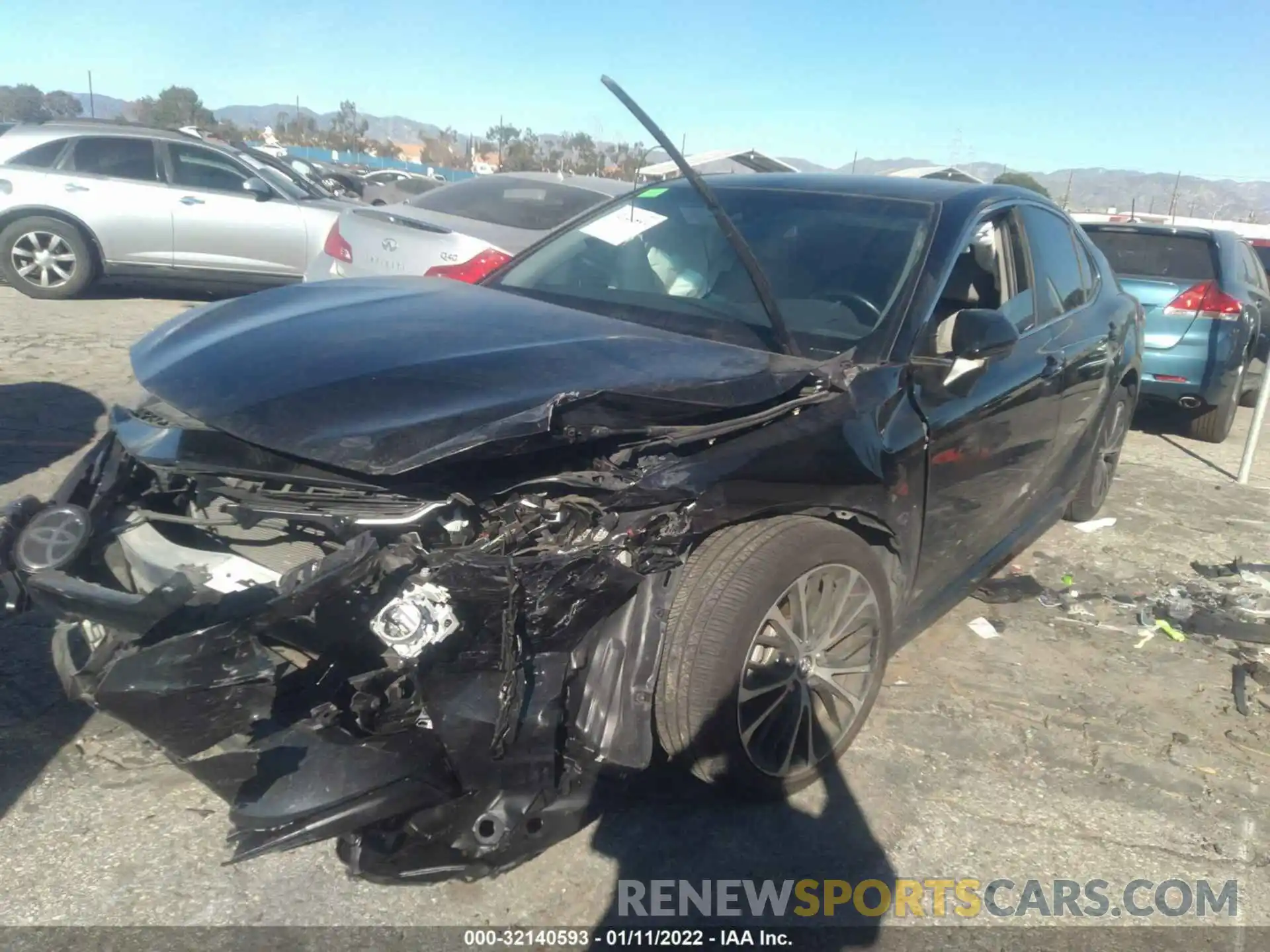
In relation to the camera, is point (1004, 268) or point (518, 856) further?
point (1004, 268)

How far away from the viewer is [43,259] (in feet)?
31.1

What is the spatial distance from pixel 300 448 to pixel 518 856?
1.05 metres

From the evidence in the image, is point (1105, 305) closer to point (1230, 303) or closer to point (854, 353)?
point (854, 353)

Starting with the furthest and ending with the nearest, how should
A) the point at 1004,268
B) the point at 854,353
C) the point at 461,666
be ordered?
the point at 1004,268
the point at 854,353
the point at 461,666

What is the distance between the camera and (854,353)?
3119 millimetres

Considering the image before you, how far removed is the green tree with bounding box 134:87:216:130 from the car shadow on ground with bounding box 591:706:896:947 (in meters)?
43.8

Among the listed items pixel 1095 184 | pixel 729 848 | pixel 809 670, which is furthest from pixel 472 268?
pixel 1095 184

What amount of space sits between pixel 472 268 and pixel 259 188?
4619 mm

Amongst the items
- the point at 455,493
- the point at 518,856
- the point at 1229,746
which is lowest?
the point at 1229,746

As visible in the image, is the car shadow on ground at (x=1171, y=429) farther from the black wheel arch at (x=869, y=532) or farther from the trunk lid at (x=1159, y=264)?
the black wheel arch at (x=869, y=532)

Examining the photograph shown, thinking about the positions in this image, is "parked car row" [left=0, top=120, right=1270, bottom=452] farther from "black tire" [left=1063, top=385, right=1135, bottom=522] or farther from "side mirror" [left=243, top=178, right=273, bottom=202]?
"black tire" [left=1063, top=385, right=1135, bottom=522]

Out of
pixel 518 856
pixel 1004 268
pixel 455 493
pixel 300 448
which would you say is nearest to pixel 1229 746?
pixel 1004 268

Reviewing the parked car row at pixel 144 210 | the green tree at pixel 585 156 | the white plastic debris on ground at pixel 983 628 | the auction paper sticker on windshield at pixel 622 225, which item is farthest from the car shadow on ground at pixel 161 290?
the green tree at pixel 585 156

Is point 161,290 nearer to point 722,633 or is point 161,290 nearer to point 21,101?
point 722,633
